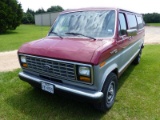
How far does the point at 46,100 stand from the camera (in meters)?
3.85

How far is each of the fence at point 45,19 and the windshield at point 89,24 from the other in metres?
41.5

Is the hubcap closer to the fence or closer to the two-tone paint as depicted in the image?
the two-tone paint

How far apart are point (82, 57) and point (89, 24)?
128 centimetres

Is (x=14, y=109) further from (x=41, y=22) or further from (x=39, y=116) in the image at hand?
(x=41, y=22)

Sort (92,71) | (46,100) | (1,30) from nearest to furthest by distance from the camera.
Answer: (92,71)
(46,100)
(1,30)

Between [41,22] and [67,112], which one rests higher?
[41,22]

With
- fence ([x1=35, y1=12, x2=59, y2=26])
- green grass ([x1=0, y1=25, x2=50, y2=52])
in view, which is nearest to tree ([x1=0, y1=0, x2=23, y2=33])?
green grass ([x1=0, y1=25, x2=50, y2=52])

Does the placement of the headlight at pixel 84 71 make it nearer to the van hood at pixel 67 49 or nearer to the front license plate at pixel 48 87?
the van hood at pixel 67 49

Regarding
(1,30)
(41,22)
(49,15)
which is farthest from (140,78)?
(41,22)

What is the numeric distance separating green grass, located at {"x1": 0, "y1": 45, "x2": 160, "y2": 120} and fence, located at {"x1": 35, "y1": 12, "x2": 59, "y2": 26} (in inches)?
1637

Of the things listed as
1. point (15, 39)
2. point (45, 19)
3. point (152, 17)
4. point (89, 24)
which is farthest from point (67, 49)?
point (45, 19)

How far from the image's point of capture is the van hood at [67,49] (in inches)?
109

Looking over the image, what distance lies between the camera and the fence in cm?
4459

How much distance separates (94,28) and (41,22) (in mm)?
46858
